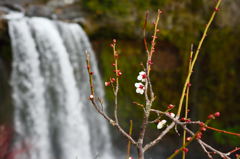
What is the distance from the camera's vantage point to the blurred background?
4410mm

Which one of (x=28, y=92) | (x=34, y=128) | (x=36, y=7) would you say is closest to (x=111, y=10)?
(x=36, y=7)

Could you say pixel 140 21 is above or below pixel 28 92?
above

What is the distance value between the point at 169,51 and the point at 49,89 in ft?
6.95

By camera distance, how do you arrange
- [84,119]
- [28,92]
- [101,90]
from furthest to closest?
1. [101,90]
2. [84,119]
3. [28,92]

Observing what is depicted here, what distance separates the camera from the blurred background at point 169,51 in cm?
441

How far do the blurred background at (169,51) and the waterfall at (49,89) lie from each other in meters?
0.45

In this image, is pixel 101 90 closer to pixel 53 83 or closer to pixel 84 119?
pixel 84 119

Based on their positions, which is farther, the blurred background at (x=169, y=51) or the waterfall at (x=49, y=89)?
the blurred background at (x=169, y=51)

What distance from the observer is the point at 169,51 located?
4.83m

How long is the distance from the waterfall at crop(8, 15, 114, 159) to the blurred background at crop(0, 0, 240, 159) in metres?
0.45

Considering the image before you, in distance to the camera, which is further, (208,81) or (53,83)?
(208,81)

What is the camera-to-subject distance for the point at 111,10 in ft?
14.5

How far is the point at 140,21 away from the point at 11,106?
2.31 meters

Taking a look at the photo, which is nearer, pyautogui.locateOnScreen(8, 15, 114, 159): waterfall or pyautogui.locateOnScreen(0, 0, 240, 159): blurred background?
pyautogui.locateOnScreen(8, 15, 114, 159): waterfall
